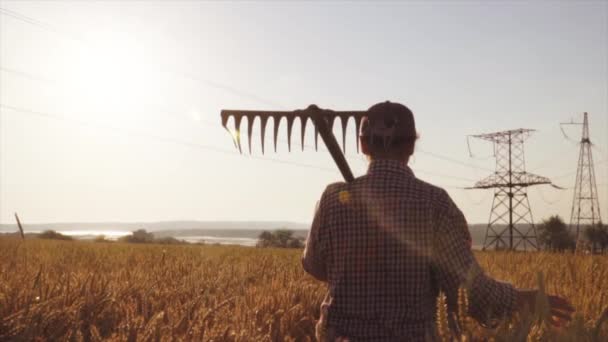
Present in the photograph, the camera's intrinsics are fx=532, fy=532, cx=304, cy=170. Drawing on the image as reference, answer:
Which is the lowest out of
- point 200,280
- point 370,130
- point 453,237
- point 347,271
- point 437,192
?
point 200,280

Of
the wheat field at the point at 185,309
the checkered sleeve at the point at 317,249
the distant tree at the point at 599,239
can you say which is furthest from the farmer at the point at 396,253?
the distant tree at the point at 599,239

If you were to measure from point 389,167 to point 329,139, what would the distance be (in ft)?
1.45

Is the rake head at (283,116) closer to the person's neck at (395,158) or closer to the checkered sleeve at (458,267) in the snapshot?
the person's neck at (395,158)

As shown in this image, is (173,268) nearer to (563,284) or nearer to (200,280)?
(200,280)

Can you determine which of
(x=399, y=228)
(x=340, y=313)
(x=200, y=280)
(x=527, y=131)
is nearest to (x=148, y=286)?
(x=200, y=280)

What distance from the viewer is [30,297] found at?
12.4 feet

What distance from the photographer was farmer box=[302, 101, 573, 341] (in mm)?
2971

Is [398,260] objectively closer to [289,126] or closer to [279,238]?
[289,126]

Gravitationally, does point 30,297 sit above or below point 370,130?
below

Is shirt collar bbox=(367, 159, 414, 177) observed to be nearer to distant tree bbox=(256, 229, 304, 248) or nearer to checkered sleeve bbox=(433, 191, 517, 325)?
checkered sleeve bbox=(433, 191, 517, 325)

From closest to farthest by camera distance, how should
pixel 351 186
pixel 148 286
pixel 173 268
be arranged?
pixel 351 186
pixel 148 286
pixel 173 268

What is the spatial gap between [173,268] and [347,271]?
4.09 metres

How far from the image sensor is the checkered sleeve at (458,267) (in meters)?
2.94

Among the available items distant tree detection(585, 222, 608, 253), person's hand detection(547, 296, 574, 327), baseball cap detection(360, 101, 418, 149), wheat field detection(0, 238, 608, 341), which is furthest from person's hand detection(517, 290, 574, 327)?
distant tree detection(585, 222, 608, 253)
